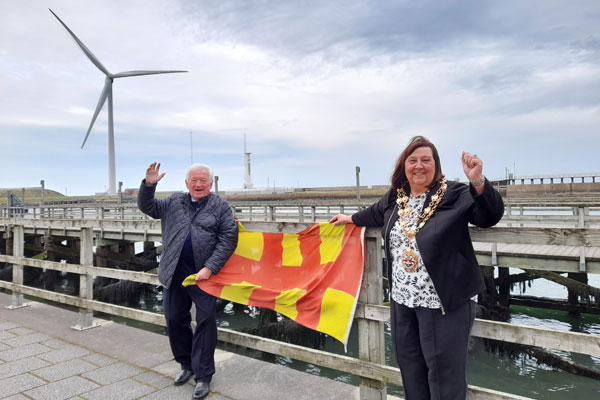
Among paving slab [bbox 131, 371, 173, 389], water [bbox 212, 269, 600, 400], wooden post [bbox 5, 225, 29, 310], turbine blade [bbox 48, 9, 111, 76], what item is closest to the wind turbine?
turbine blade [bbox 48, 9, 111, 76]

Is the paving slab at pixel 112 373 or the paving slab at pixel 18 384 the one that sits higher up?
the paving slab at pixel 18 384

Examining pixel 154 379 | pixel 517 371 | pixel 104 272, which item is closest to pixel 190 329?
pixel 154 379

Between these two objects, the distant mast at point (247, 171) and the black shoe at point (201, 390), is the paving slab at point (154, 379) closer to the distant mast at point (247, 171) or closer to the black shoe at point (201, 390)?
the black shoe at point (201, 390)

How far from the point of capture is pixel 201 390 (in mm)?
3447

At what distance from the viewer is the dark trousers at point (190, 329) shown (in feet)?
11.7

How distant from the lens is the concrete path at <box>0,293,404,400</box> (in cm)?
351

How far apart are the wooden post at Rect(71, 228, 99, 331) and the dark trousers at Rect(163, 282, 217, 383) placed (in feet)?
6.45

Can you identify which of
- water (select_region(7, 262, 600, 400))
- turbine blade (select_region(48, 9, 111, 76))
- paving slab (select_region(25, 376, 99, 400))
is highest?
turbine blade (select_region(48, 9, 111, 76))

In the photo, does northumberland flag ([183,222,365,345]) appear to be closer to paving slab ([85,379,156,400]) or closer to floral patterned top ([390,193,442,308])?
floral patterned top ([390,193,442,308])

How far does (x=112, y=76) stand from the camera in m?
44.7

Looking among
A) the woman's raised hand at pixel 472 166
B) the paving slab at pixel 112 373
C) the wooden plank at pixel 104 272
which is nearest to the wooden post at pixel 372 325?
the woman's raised hand at pixel 472 166

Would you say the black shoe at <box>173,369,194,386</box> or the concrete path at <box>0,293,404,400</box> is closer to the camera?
the concrete path at <box>0,293,404,400</box>

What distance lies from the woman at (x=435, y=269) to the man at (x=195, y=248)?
64.4 inches

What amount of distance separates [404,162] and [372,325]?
1273 mm
